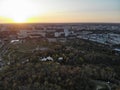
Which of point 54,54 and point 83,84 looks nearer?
point 83,84

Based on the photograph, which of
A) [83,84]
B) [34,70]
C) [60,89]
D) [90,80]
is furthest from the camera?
[34,70]

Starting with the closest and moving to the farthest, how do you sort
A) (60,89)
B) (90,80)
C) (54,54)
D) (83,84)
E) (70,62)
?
1. (60,89)
2. (83,84)
3. (90,80)
4. (70,62)
5. (54,54)

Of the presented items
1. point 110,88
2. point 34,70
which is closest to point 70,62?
point 34,70

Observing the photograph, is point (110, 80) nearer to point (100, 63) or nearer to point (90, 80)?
point (90, 80)

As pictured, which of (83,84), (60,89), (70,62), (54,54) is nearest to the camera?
(60,89)

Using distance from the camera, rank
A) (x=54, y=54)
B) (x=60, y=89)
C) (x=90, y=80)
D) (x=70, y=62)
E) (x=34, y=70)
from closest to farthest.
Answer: (x=60, y=89) < (x=90, y=80) < (x=34, y=70) < (x=70, y=62) < (x=54, y=54)

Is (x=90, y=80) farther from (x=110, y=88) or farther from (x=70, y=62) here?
(x=70, y=62)

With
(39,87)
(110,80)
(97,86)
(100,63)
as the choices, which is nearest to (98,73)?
(110,80)

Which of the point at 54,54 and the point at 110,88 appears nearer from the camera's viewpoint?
the point at 110,88
